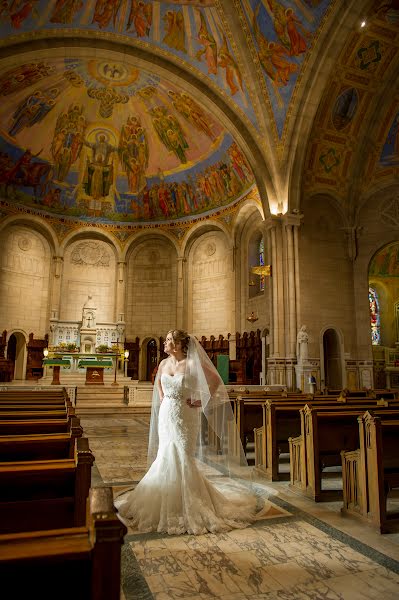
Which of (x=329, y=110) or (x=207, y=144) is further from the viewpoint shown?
(x=207, y=144)

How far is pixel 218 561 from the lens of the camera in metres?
3.52

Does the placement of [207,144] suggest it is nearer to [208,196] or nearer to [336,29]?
[208,196]

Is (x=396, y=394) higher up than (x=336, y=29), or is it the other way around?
(x=336, y=29)

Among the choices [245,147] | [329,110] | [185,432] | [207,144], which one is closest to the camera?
[185,432]

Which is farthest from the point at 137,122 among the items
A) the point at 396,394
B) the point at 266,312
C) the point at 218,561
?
the point at 218,561

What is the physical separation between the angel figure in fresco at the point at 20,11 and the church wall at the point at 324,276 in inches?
500

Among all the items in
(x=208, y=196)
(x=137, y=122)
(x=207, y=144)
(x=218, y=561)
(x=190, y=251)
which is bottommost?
(x=218, y=561)

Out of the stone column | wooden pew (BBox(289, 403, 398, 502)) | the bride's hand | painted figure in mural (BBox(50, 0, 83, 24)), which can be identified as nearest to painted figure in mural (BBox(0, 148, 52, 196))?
painted figure in mural (BBox(50, 0, 83, 24))

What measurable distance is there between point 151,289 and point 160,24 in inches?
530

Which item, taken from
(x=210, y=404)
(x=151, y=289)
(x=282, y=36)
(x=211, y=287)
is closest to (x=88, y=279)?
(x=151, y=289)

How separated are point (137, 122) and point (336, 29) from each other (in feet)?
35.4

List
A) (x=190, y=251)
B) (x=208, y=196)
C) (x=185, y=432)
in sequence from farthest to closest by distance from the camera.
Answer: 1. (x=190, y=251)
2. (x=208, y=196)
3. (x=185, y=432)

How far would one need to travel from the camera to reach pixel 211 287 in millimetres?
23688

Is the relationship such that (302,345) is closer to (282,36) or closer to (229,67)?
(229,67)
